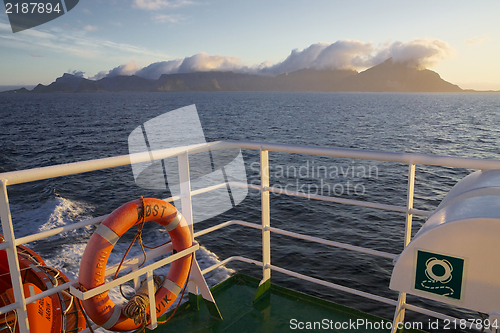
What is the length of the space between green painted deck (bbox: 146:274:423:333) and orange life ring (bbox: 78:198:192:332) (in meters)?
0.31

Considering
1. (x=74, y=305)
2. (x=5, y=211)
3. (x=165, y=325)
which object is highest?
(x=5, y=211)

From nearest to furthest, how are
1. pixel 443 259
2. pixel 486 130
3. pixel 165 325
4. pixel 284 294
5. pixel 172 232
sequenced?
pixel 443 259 → pixel 172 232 → pixel 165 325 → pixel 284 294 → pixel 486 130

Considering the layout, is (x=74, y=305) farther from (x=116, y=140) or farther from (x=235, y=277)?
(x=116, y=140)

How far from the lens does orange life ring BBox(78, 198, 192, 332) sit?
1326 millimetres

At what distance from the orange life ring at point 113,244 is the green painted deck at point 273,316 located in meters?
0.31

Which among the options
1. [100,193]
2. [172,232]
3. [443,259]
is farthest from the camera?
[100,193]

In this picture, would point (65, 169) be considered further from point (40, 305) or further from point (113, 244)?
point (40, 305)

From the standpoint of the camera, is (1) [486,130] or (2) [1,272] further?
(1) [486,130]

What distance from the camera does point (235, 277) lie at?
2.32 metres

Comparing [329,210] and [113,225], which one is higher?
[113,225]

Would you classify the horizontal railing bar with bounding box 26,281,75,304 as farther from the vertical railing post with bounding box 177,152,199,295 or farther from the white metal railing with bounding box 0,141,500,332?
the vertical railing post with bounding box 177,152,199,295

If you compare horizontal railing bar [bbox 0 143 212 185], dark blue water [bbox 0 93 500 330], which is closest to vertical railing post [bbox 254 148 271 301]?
horizontal railing bar [bbox 0 143 212 185]

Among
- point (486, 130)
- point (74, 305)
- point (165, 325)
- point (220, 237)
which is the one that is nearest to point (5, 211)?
point (74, 305)

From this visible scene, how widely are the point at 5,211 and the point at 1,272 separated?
800mm
